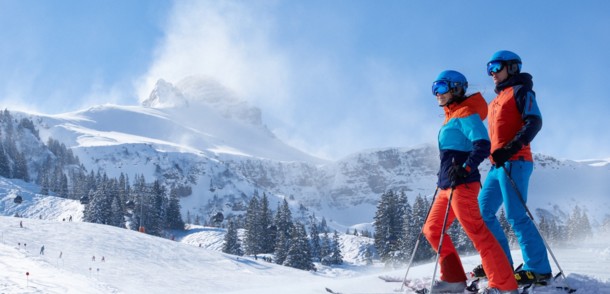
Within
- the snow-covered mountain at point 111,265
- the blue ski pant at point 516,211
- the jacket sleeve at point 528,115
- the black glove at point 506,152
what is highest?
the jacket sleeve at point 528,115

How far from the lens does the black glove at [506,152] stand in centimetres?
495

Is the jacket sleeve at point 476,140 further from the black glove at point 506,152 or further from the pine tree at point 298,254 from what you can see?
the pine tree at point 298,254

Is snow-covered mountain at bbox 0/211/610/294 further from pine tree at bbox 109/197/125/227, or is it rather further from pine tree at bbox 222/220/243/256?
pine tree at bbox 109/197/125/227

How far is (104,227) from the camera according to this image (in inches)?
1511

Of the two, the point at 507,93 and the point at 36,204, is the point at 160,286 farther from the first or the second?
the point at 36,204

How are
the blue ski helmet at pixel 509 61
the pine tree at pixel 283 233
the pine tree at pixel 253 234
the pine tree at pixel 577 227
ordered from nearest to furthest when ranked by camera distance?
the blue ski helmet at pixel 509 61 < the pine tree at pixel 577 227 < the pine tree at pixel 283 233 < the pine tree at pixel 253 234

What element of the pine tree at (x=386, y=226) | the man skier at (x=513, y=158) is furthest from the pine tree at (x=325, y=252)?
the man skier at (x=513, y=158)

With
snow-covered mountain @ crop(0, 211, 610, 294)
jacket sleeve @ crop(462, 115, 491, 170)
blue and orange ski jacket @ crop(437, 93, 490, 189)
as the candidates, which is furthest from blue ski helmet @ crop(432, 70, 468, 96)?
snow-covered mountain @ crop(0, 211, 610, 294)

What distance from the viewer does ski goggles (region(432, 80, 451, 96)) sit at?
206 inches

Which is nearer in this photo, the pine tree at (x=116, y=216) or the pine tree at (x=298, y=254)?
the pine tree at (x=298, y=254)

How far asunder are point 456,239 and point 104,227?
95.2 feet

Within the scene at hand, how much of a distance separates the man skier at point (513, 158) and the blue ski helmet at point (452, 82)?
63 cm

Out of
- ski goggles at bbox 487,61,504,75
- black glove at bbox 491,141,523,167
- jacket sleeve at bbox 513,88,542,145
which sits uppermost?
ski goggles at bbox 487,61,504,75

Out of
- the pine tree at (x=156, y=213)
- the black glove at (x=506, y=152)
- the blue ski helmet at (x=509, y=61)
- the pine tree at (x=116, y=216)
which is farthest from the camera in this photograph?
the pine tree at (x=156, y=213)
